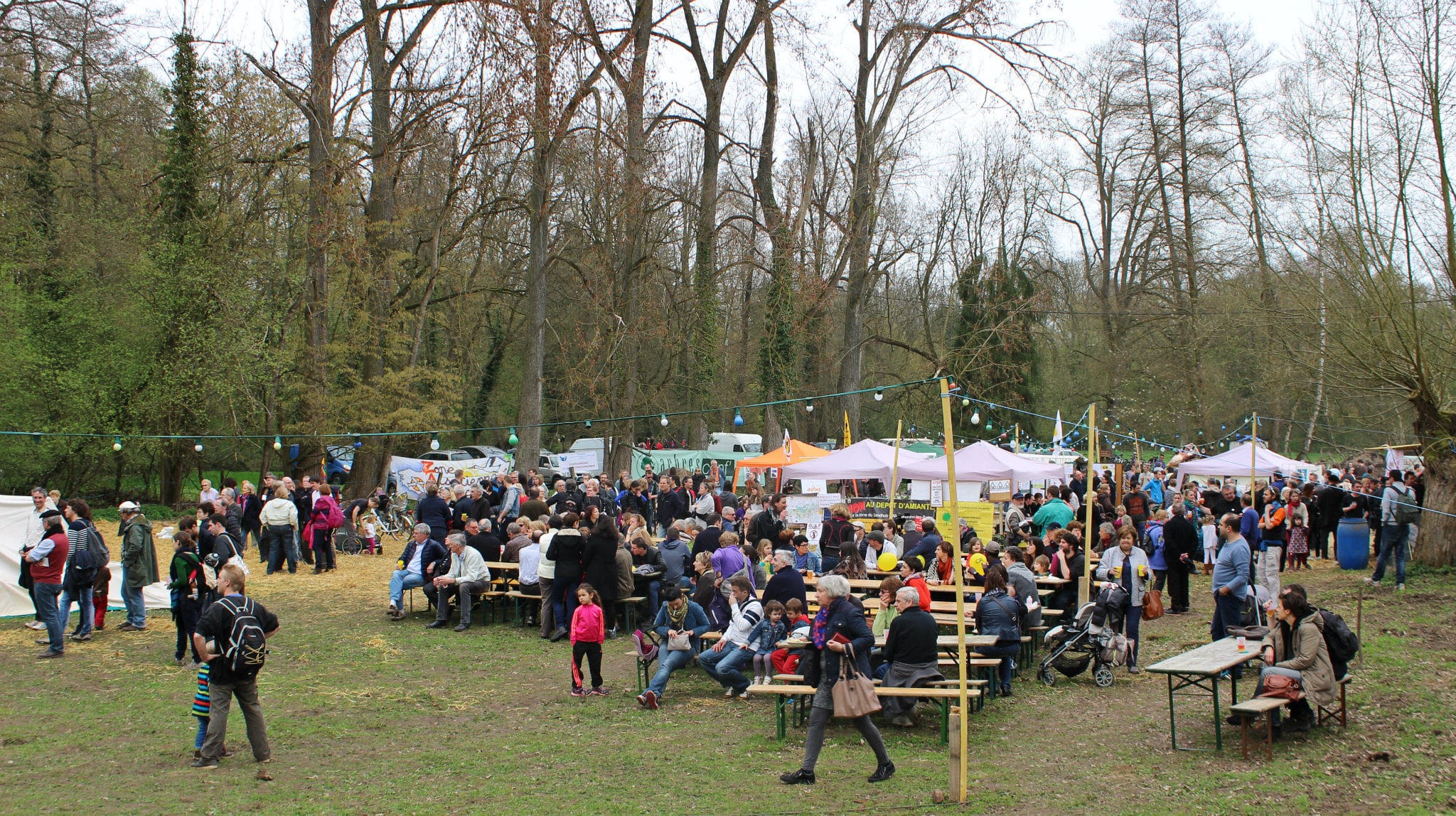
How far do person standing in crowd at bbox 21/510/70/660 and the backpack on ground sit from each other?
4750 millimetres

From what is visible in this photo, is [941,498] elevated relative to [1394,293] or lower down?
lower down

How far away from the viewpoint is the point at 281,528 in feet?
51.4

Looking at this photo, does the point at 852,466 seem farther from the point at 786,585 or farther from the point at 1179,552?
the point at 786,585

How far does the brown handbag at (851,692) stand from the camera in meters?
6.51

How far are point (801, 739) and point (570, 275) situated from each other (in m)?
29.8

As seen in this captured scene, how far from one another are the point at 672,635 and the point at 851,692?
114 inches

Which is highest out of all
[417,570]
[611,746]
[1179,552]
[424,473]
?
[424,473]

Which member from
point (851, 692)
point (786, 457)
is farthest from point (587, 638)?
point (786, 457)

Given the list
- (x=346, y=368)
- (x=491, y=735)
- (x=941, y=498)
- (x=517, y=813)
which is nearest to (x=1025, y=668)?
(x=491, y=735)

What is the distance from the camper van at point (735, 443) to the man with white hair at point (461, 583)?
25.9 metres

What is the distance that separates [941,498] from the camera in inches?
738

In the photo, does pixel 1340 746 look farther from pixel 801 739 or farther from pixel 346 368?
pixel 346 368

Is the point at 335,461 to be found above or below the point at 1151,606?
above

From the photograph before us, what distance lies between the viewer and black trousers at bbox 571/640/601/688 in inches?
360
